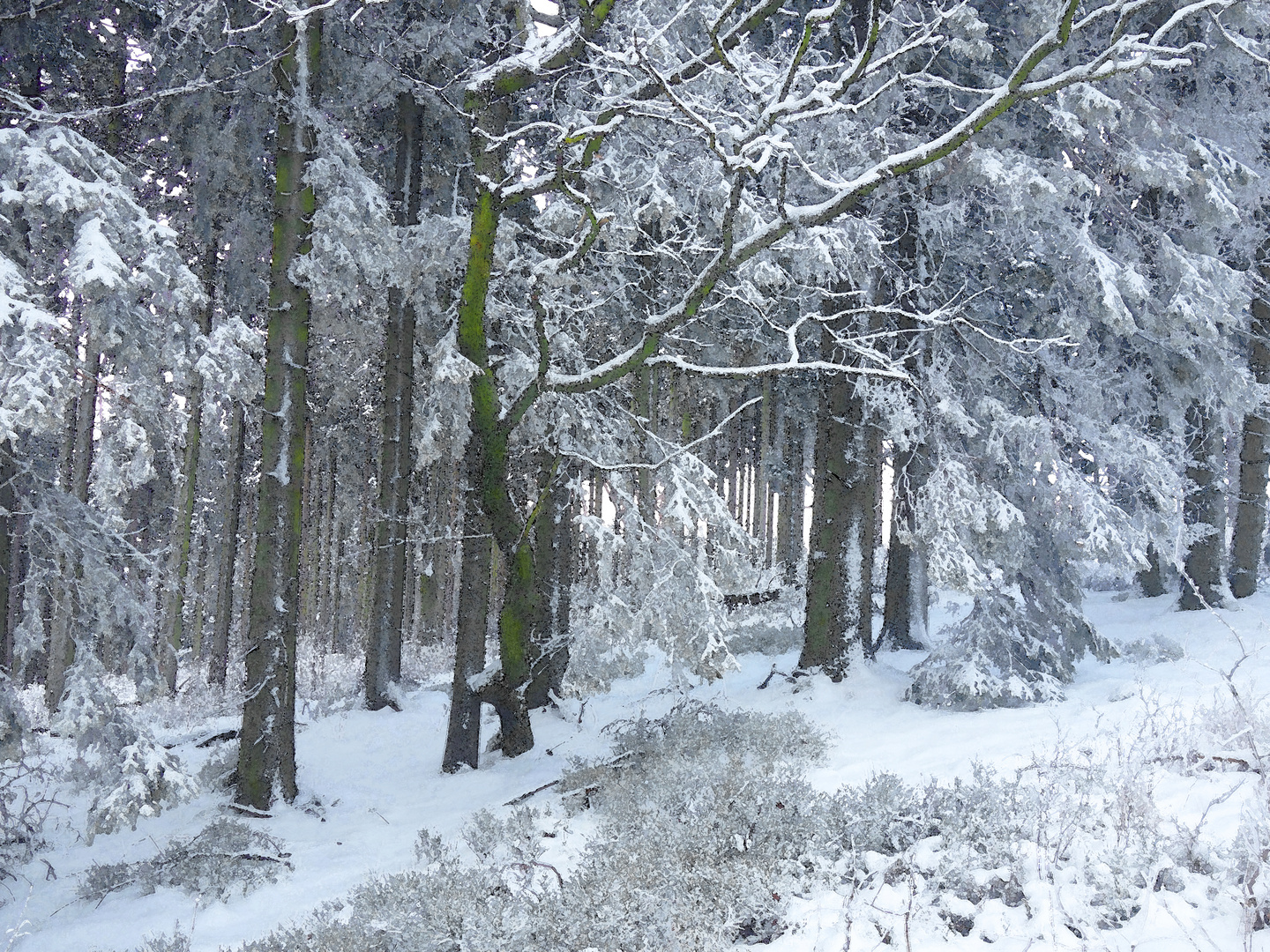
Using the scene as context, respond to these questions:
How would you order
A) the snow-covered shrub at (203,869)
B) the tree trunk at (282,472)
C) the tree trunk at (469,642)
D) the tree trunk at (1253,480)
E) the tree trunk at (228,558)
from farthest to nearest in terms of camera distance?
the tree trunk at (228,558), the tree trunk at (1253,480), the tree trunk at (469,642), the tree trunk at (282,472), the snow-covered shrub at (203,869)

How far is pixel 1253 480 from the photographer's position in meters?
12.9

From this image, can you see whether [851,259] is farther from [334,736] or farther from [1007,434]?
[334,736]

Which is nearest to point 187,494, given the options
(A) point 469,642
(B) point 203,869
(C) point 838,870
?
Answer: (A) point 469,642

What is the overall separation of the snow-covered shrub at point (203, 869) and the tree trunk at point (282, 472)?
1.03 metres

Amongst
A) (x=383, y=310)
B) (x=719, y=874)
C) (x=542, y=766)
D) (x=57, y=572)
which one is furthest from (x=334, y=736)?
(x=719, y=874)

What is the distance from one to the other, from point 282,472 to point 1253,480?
14.0m

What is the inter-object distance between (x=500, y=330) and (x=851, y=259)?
4.57m

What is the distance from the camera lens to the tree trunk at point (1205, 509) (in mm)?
11992

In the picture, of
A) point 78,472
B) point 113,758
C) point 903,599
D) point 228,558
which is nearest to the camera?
point 113,758

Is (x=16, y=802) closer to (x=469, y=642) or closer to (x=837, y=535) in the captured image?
(x=469, y=642)

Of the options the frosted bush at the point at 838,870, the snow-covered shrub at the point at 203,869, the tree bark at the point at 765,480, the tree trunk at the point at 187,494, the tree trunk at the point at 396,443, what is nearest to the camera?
the frosted bush at the point at 838,870

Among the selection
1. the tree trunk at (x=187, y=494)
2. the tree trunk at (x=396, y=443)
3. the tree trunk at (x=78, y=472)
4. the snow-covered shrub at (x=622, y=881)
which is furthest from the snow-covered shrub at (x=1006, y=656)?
the tree trunk at (x=78, y=472)

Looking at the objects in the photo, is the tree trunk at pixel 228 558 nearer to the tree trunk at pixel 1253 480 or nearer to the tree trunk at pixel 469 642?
the tree trunk at pixel 469 642

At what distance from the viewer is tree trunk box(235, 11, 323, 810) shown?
8148mm
